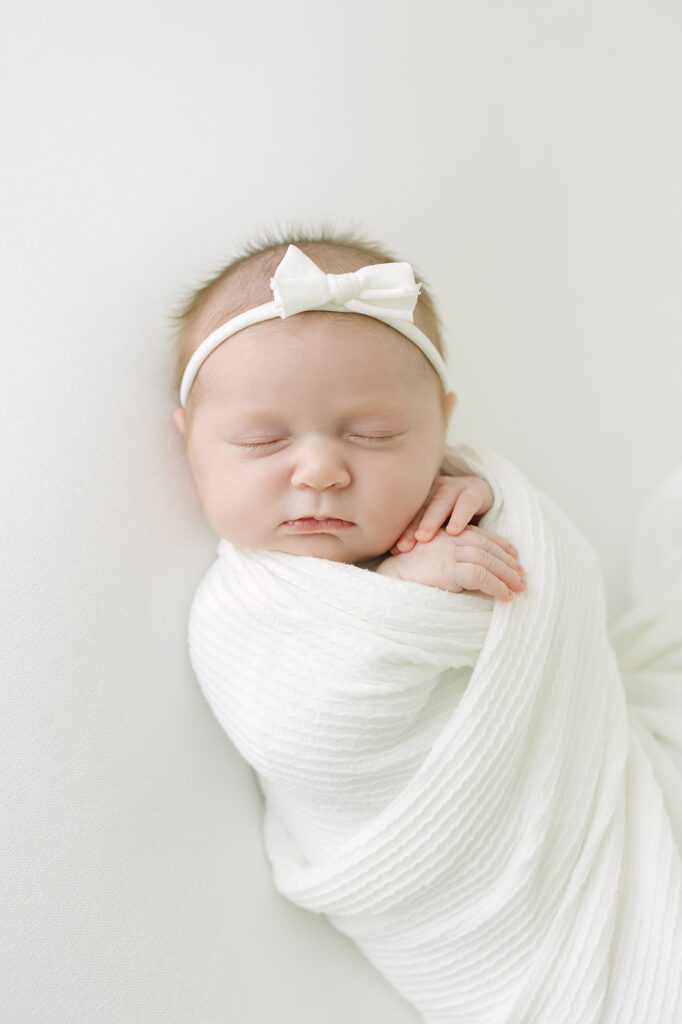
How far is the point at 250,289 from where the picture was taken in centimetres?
112

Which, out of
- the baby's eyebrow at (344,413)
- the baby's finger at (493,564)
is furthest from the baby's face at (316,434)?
the baby's finger at (493,564)

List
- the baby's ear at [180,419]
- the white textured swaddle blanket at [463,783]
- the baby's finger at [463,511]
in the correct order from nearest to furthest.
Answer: the white textured swaddle blanket at [463,783] → the baby's finger at [463,511] → the baby's ear at [180,419]

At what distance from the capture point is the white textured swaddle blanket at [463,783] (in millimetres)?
1010

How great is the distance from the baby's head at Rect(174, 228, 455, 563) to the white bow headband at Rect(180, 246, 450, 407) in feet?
0.04

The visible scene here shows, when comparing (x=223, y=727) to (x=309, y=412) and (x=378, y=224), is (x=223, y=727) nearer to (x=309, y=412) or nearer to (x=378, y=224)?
(x=309, y=412)

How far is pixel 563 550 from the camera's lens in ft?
3.81

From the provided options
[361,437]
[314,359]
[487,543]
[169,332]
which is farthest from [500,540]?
[169,332]

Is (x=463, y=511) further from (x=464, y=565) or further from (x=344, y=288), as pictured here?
(x=344, y=288)

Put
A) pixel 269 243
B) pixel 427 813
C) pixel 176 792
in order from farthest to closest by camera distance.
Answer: pixel 269 243 → pixel 176 792 → pixel 427 813

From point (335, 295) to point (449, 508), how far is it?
324 millimetres

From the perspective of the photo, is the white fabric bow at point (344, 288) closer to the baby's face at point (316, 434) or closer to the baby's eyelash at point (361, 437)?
the baby's face at point (316, 434)

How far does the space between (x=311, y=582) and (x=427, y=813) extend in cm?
31

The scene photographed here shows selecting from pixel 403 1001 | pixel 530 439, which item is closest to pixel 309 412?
pixel 530 439

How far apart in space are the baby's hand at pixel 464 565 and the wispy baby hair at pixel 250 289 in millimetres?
244
